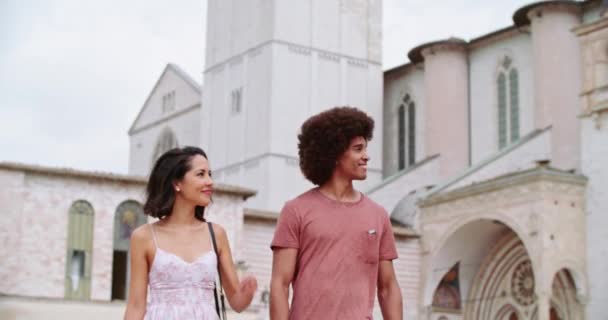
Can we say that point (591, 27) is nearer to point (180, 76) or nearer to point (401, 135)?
point (401, 135)

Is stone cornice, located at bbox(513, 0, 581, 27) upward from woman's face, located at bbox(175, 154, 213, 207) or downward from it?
upward

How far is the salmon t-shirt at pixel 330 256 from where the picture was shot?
562 centimetres

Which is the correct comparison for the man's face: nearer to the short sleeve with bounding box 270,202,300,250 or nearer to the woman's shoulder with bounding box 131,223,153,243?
the short sleeve with bounding box 270,202,300,250

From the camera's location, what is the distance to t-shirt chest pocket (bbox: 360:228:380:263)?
18.7 feet

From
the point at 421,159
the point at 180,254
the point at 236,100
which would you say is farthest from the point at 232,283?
the point at 236,100

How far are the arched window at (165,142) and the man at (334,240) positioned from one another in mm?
36548

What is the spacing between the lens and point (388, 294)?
5801 mm

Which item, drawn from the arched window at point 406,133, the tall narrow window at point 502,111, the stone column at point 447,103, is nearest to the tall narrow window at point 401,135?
the arched window at point 406,133

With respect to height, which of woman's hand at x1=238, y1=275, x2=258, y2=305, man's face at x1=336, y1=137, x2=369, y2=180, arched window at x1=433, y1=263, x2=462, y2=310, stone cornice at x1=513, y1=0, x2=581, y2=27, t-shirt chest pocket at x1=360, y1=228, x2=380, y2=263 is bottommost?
woman's hand at x1=238, y1=275, x2=258, y2=305

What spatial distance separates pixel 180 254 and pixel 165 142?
37.9 meters

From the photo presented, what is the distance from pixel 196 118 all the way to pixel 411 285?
13.6m

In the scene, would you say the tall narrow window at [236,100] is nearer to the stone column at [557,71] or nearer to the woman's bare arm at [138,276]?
the stone column at [557,71]

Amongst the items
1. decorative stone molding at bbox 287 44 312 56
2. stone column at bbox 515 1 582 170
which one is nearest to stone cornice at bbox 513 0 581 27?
stone column at bbox 515 1 582 170

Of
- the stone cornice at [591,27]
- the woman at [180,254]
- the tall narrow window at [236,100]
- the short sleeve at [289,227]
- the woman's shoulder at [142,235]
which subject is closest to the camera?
the woman at [180,254]
